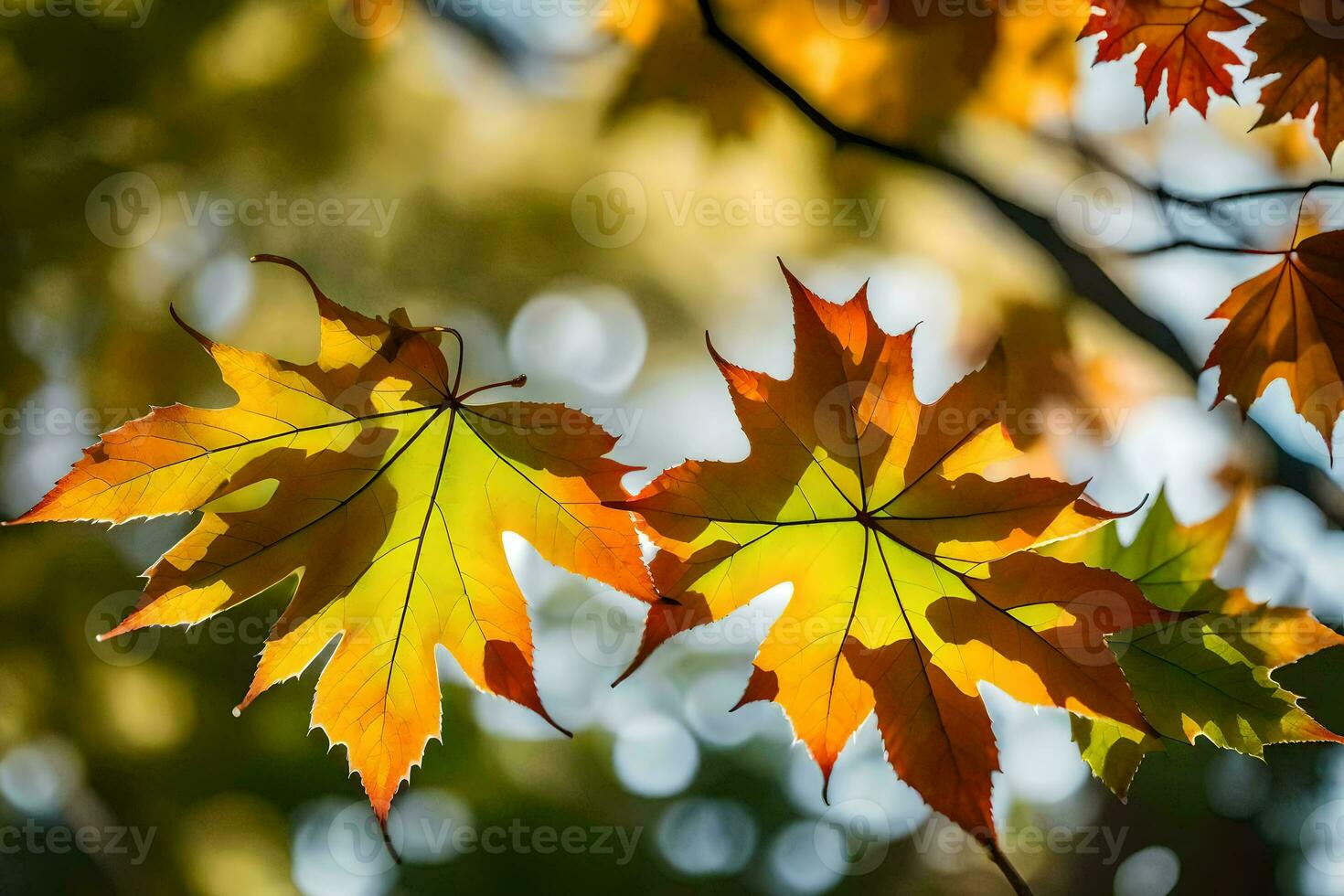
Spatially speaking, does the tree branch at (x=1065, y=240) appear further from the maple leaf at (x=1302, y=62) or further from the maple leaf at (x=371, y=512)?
the maple leaf at (x=371, y=512)

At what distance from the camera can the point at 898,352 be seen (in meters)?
0.55

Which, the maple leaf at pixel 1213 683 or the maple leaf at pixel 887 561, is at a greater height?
the maple leaf at pixel 887 561

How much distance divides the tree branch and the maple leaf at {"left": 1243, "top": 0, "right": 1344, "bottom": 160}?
9 centimetres

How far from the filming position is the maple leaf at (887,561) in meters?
0.51

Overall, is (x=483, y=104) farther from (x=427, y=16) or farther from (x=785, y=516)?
(x=785, y=516)

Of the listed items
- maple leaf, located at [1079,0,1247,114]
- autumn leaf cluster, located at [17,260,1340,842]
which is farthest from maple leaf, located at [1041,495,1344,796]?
maple leaf, located at [1079,0,1247,114]

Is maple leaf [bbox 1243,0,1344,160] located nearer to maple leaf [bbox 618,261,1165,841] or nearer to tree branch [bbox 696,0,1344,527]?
tree branch [bbox 696,0,1344,527]

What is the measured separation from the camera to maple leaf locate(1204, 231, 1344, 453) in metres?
0.79

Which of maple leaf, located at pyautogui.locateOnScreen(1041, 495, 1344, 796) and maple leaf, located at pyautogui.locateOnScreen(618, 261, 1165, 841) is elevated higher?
maple leaf, located at pyautogui.locateOnScreen(618, 261, 1165, 841)

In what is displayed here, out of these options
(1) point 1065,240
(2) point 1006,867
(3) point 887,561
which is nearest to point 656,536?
(3) point 887,561

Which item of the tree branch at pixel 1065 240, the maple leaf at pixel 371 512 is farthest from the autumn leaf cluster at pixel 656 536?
the tree branch at pixel 1065 240

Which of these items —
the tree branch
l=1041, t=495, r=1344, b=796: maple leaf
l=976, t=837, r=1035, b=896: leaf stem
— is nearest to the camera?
l=976, t=837, r=1035, b=896: leaf stem

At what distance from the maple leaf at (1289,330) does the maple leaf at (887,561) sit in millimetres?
426

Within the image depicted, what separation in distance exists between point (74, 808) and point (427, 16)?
8.72 ft
